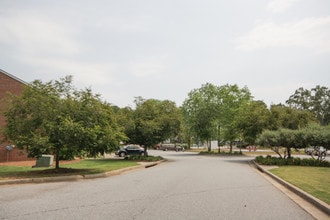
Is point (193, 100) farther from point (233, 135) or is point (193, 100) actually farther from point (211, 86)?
point (233, 135)

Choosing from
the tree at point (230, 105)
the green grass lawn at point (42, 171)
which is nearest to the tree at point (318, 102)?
the tree at point (230, 105)

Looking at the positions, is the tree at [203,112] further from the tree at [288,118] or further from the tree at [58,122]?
the tree at [58,122]

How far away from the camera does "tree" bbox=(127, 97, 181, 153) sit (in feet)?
102

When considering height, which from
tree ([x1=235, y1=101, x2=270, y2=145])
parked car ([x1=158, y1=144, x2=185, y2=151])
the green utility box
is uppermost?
tree ([x1=235, y1=101, x2=270, y2=145])

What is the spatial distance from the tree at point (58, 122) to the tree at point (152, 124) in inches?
538

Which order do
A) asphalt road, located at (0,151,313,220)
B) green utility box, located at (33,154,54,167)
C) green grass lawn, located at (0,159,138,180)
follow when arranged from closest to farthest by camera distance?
asphalt road, located at (0,151,313,220), green grass lawn, located at (0,159,138,180), green utility box, located at (33,154,54,167)

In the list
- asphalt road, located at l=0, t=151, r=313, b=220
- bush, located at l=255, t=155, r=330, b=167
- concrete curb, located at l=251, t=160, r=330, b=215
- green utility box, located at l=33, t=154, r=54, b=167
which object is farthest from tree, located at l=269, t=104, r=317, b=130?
green utility box, located at l=33, t=154, r=54, b=167

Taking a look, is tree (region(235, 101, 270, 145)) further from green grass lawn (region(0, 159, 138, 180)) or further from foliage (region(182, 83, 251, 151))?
foliage (region(182, 83, 251, 151))

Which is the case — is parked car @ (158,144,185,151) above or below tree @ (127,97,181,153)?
below

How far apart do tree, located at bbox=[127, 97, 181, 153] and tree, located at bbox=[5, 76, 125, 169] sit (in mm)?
13658

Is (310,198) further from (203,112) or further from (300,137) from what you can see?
(203,112)

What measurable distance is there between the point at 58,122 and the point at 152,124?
1541 cm

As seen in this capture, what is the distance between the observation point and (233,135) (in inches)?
2037

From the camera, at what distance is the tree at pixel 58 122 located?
15359 mm
